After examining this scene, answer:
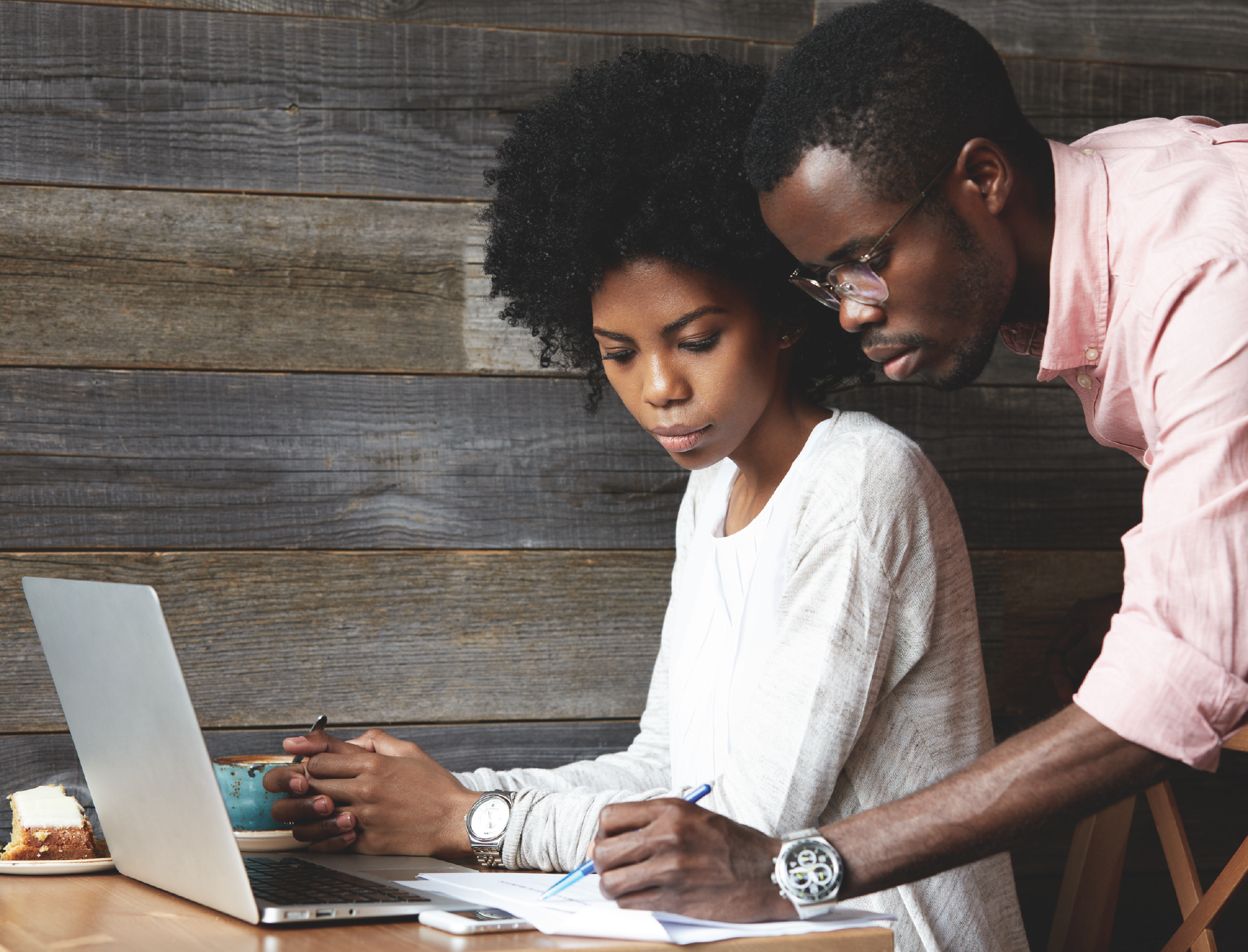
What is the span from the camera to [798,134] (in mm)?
979

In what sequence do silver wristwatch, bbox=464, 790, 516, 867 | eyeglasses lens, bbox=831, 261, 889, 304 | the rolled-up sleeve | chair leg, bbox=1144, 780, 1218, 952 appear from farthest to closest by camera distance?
chair leg, bbox=1144, 780, 1218, 952 < silver wristwatch, bbox=464, 790, 516, 867 < eyeglasses lens, bbox=831, 261, 889, 304 < the rolled-up sleeve

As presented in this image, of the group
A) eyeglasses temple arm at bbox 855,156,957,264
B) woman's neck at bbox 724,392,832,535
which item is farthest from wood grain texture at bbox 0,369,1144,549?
eyeglasses temple arm at bbox 855,156,957,264

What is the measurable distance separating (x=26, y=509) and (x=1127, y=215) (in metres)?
1.34

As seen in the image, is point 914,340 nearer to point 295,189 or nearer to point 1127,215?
point 1127,215

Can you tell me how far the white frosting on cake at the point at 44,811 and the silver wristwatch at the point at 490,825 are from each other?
0.38 m

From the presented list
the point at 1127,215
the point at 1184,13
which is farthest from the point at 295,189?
the point at 1184,13

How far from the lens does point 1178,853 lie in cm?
140

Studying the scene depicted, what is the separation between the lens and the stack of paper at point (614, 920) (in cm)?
77

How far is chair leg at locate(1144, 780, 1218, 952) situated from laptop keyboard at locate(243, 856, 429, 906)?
37.7 inches

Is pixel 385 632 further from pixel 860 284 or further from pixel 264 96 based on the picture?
pixel 860 284

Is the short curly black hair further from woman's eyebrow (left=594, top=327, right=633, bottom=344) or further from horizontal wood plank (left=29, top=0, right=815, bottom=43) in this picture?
horizontal wood plank (left=29, top=0, right=815, bottom=43)

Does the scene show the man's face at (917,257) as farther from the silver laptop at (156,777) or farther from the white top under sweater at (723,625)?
the silver laptop at (156,777)

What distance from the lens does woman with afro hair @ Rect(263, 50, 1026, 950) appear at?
106 centimetres

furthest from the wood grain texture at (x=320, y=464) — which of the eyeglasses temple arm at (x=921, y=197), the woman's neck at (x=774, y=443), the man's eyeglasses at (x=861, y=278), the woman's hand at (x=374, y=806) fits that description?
the eyeglasses temple arm at (x=921, y=197)
